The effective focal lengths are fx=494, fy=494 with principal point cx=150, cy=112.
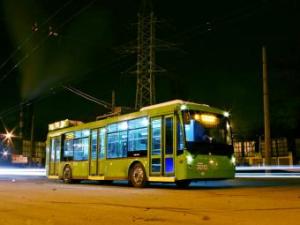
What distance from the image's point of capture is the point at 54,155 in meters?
25.8

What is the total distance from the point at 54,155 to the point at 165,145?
10646 mm

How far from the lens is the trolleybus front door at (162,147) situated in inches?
652

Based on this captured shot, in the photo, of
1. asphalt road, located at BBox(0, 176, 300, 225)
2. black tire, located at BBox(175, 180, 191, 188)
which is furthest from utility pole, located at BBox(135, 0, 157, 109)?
asphalt road, located at BBox(0, 176, 300, 225)

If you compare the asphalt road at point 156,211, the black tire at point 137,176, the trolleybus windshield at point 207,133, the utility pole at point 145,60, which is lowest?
the asphalt road at point 156,211

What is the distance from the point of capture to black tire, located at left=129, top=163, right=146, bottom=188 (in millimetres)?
17656

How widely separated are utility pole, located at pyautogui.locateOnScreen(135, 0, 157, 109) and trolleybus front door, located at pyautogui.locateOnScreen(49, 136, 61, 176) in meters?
4.67

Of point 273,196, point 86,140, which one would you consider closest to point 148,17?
point 86,140

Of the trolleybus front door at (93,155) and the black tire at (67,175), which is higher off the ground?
the trolleybus front door at (93,155)

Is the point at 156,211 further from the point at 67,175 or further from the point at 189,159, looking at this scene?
the point at 67,175

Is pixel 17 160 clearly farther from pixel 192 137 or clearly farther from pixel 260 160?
pixel 192 137

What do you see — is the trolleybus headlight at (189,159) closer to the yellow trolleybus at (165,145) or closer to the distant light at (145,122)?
the yellow trolleybus at (165,145)

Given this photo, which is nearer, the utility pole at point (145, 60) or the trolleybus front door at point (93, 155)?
the trolleybus front door at point (93, 155)

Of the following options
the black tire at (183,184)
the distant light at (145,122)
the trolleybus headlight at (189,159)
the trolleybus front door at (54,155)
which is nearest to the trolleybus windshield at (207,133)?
the trolleybus headlight at (189,159)

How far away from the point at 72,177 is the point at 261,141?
1057 inches
